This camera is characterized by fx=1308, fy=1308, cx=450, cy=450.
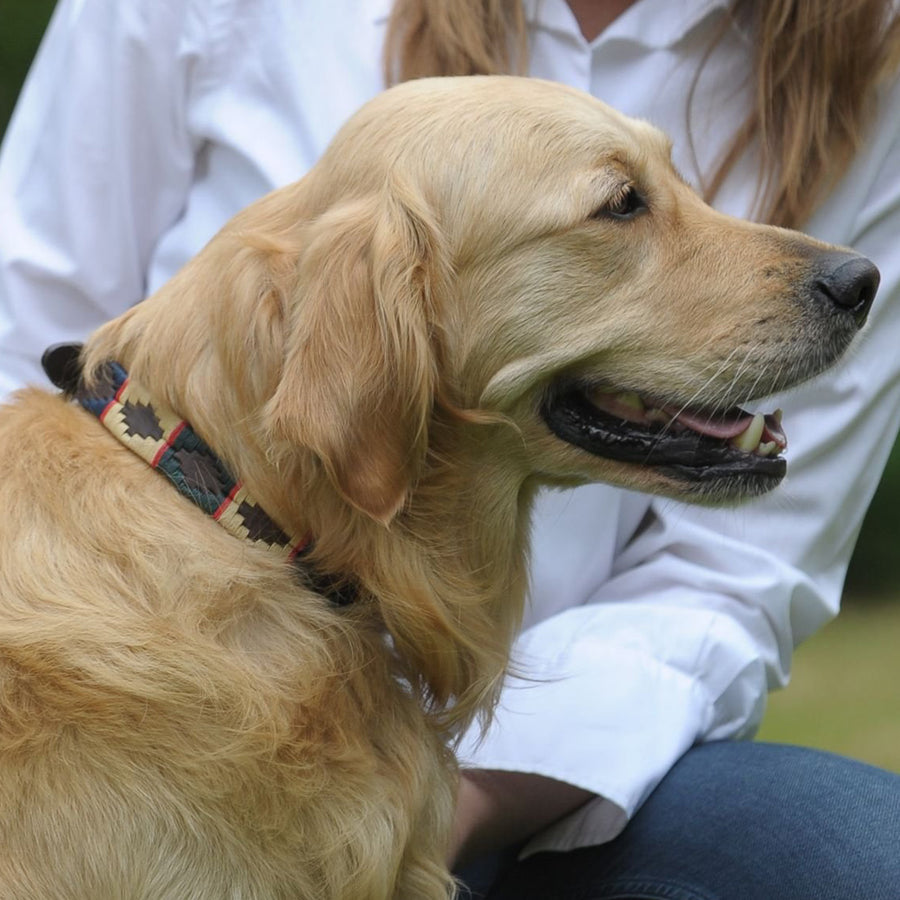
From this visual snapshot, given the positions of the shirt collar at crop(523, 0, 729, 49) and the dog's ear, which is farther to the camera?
the shirt collar at crop(523, 0, 729, 49)

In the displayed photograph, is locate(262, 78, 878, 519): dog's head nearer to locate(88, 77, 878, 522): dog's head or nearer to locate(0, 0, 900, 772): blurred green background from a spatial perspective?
locate(88, 77, 878, 522): dog's head

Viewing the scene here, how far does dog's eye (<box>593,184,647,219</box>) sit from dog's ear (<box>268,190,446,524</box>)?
316 mm

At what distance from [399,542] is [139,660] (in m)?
0.46

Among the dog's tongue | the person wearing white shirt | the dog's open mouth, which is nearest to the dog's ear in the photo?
the dog's open mouth

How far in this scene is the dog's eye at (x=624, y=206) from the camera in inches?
89.0

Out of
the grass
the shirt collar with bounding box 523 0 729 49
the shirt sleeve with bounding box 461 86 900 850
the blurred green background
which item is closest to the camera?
the shirt sleeve with bounding box 461 86 900 850

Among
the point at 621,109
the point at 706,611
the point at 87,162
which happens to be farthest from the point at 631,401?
the point at 87,162

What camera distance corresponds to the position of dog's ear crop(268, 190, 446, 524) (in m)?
1.98

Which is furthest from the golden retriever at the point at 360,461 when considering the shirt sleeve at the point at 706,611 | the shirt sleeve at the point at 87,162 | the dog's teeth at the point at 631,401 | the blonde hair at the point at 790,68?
the shirt sleeve at the point at 87,162

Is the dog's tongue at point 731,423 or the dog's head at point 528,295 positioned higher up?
the dog's head at point 528,295

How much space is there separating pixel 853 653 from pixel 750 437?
14.2 feet

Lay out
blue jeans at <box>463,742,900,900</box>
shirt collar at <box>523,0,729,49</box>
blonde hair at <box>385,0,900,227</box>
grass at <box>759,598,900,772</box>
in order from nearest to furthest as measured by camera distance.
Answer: blue jeans at <box>463,742,900,900</box> < blonde hair at <box>385,0,900,227</box> < shirt collar at <box>523,0,729,49</box> < grass at <box>759,598,900,772</box>

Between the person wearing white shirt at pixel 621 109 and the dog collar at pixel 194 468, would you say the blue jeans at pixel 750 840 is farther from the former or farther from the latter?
the dog collar at pixel 194 468

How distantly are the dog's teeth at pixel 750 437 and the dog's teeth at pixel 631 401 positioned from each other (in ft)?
0.62
